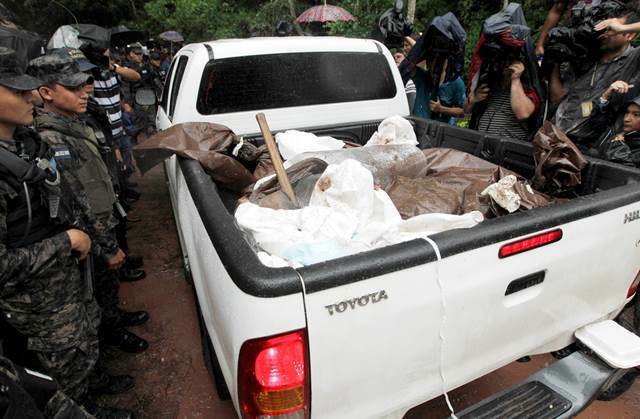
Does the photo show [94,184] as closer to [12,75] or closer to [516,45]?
[12,75]

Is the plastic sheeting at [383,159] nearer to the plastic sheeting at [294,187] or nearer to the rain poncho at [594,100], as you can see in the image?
the plastic sheeting at [294,187]

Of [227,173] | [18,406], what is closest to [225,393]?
[18,406]

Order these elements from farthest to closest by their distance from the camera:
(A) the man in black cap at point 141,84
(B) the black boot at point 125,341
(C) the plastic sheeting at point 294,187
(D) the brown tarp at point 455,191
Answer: (A) the man in black cap at point 141,84, (B) the black boot at point 125,341, (C) the plastic sheeting at point 294,187, (D) the brown tarp at point 455,191

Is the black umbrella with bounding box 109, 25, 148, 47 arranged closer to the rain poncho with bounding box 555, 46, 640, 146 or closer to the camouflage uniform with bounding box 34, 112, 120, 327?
the camouflage uniform with bounding box 34, 112, 120, 327

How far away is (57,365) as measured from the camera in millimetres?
2047

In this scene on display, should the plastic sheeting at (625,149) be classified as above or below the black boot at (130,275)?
above

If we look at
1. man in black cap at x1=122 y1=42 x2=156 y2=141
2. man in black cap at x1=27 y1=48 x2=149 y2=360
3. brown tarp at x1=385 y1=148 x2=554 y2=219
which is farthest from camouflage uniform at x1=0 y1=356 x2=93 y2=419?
man in black cap at x1=122 y1=42 x2=156 y2=141

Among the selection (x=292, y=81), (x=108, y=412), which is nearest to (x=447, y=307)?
(x=108, y=412)

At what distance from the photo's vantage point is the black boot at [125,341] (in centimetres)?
290

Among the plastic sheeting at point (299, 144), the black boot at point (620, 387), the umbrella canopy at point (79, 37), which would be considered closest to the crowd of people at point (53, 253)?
the plastic sheeting at point (299, 144)

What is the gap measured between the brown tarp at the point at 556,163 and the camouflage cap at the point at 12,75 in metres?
2.62

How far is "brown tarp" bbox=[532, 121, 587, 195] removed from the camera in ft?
7.08

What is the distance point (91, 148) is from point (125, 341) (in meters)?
1.42

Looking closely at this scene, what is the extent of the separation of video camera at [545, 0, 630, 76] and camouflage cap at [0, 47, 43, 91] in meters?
3.63
